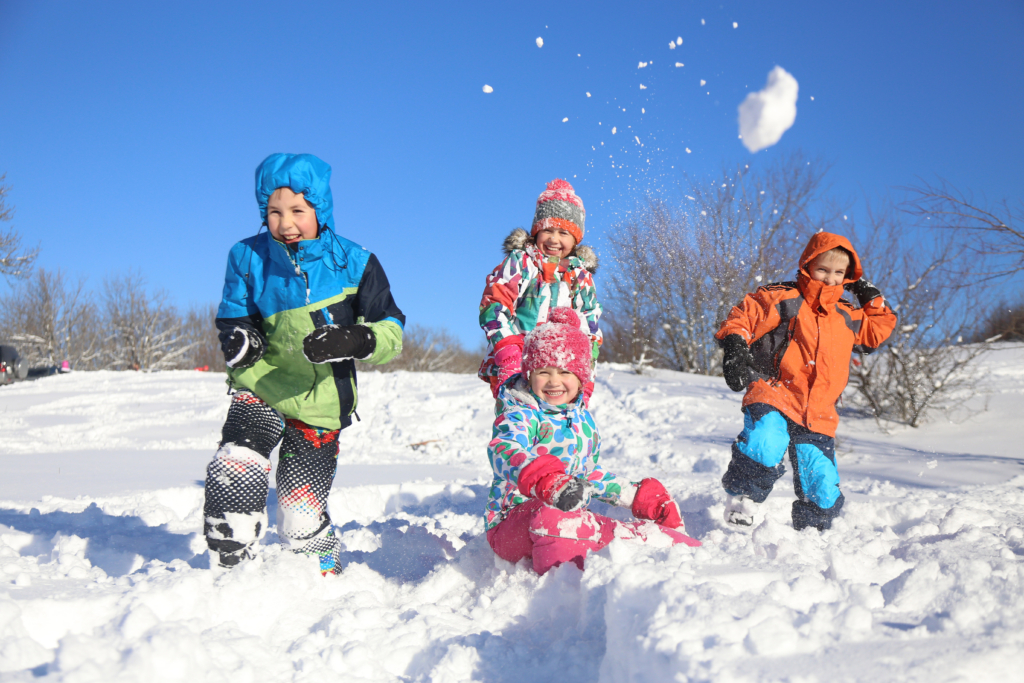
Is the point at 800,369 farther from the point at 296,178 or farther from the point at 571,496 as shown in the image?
the point at 296,178

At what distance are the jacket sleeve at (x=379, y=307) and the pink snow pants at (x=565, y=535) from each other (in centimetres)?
85

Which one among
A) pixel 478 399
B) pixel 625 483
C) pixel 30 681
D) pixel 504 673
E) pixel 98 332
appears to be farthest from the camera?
pixel 98 332

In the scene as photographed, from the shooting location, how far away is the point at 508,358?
285 cm

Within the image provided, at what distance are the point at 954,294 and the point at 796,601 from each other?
22.6 feet

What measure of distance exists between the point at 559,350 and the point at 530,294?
635 millimetres

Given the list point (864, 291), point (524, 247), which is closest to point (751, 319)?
point (864, 291)

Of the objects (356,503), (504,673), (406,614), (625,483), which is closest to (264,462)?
(406,614)

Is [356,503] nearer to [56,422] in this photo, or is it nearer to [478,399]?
[478,399]

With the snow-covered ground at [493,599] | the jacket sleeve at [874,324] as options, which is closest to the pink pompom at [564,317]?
the snow-covered ground at [493,599]

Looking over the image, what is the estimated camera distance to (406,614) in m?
2.10

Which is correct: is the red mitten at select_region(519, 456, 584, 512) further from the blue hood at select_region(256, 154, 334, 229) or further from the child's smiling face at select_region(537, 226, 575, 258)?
the child's smiling face at select_region(537, 226, 575, 258)

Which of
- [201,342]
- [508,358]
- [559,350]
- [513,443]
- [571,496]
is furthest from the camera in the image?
[201,342]

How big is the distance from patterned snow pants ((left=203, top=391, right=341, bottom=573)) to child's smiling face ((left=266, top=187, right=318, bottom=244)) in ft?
2.05

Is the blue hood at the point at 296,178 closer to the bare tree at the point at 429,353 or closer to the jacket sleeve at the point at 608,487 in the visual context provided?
the jacket sleeve at the point at 608,487
